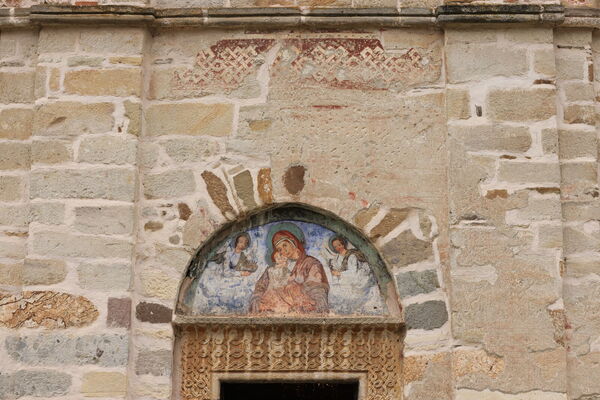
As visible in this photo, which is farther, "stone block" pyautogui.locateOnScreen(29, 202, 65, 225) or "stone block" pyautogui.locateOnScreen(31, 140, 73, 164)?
"stone block" pyautogui.locateOnScreen(31, 140, 73, 164)

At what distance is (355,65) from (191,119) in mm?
993

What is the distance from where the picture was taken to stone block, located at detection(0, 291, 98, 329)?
6.47m

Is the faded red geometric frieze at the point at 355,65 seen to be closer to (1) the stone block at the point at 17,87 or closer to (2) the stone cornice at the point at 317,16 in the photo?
(2) the stone cornice at the point at 317,16

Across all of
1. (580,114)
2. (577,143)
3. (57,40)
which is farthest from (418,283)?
(57,40)

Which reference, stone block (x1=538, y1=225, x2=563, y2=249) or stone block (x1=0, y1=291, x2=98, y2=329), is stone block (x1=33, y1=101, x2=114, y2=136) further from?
stone block (x1=538, y1=225, x2=563, y2=249)

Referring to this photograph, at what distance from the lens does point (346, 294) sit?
6.70 m

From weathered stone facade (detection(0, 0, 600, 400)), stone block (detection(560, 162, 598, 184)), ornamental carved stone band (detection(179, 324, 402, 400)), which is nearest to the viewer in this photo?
weathered stone facade (detection(0, 0, 600, 400))

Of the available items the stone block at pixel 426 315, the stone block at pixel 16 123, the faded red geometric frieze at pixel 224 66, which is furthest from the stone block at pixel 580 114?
the stone block at pixel 16 123

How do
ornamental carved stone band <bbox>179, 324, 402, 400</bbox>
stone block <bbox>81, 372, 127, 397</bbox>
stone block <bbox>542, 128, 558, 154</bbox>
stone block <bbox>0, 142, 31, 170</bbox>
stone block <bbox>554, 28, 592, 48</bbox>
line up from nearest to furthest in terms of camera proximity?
stone block <bbox>81, 372, 127, 397</bbox>, ornamental carved stone band <bbox>179, 324, 402, 400</bbox>, stone block <bbox>542, 128, 558, 154</bbox>, stone block <bbox>0, 142, 31, 170</bbox>, stone block <bbox>554, 28, 592, 48</bbox>

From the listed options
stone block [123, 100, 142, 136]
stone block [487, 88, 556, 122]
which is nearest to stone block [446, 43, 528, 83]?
stone block [487, 88, 556, 122]

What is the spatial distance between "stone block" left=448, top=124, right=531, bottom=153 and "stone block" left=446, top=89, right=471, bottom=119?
0.23 feet

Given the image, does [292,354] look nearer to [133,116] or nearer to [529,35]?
[133,116]

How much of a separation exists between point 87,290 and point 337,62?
1922mm

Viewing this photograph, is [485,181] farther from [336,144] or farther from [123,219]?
[123,219]
